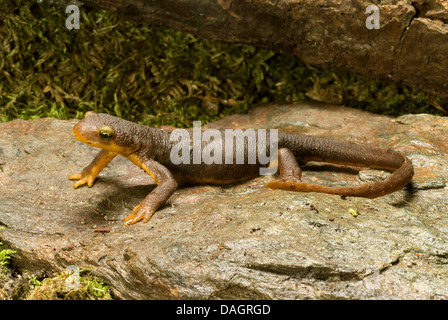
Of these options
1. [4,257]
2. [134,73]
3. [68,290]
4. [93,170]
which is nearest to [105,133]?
[93,170]

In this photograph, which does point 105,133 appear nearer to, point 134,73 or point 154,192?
point 154,192

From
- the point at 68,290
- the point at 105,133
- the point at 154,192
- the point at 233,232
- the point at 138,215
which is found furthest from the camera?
the point at 105,133

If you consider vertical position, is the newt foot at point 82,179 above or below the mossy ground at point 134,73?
below

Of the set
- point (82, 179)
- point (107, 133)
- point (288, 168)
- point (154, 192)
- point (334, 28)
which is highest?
point (334, 28)

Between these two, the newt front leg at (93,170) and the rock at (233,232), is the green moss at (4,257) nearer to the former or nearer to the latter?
the rock at (233,232)

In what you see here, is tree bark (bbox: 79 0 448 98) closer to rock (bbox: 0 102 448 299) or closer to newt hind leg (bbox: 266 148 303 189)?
rock (bbox: 0 102 448 299)

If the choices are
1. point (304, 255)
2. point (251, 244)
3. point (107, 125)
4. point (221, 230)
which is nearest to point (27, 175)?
point (107, 125)

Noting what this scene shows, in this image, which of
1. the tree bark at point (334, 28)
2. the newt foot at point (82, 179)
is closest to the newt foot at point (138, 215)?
the newt foot at point (82, 179)

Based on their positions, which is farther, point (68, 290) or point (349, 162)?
point (349, 162)
